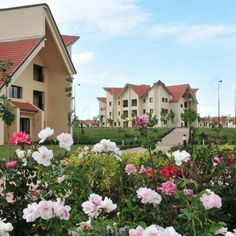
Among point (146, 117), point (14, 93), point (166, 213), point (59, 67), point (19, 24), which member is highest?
point (19, 24)

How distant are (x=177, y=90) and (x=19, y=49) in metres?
46.5

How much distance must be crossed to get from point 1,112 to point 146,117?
5.05 ft

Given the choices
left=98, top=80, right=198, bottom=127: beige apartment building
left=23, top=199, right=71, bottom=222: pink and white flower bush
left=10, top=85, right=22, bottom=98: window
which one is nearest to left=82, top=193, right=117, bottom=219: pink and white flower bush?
left=23, top=199, right=71, bottom=222: pink and white flower bush

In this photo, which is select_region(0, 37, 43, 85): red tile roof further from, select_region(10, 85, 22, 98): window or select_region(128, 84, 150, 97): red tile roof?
select_region(128, 84, 150, 97): red tile roof

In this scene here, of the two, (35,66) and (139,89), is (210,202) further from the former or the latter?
(139,89)

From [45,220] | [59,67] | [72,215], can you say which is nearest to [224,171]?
[72,215]

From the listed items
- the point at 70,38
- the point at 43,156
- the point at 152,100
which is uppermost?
the point at 70,38

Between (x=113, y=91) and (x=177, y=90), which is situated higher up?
(x=113, y=91)

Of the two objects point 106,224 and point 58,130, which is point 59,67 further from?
point 106,224

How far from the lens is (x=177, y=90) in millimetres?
71250

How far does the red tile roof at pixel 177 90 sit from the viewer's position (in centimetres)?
6978

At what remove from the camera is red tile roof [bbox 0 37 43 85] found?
86.7 feet

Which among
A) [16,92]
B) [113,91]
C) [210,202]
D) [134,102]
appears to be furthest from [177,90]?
[210,202]

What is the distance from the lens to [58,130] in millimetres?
31234
